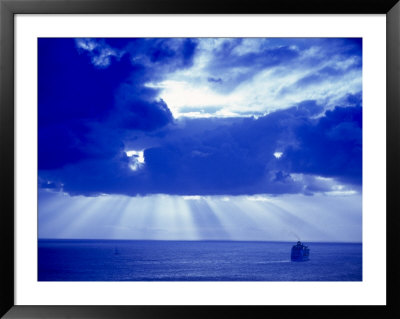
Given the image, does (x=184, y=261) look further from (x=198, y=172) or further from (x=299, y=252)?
(x=299, y=252)

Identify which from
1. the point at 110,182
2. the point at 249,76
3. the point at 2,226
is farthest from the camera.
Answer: the point at 110,182

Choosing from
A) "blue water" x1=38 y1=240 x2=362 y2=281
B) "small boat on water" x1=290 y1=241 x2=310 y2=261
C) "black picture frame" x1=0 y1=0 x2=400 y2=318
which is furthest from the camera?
"small boat on water" x1=290 y1=241 x2=310 y2=261

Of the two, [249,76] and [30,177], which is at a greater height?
[249,76]

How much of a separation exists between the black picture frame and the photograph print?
1100 centimetres

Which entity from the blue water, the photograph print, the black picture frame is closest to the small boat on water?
the photograph print

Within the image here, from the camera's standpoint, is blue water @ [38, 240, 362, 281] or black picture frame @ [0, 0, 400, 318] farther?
blue water @ [38, 240, 362, 281]

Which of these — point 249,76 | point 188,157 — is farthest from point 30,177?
point 188,157

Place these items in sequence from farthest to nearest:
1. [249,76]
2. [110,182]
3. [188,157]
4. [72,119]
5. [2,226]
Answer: [188,157] < [110,182] < [72,119] < [249,76] < [2,226]

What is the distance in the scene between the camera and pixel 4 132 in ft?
5.01

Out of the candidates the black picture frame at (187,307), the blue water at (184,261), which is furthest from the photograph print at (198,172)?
the black picture frame at (187,307)

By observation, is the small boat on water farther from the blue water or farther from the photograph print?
the blue water

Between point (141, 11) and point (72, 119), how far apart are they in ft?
51.1

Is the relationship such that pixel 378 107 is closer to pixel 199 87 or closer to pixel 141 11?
pixel 141 11

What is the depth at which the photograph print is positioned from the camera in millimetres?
14445
